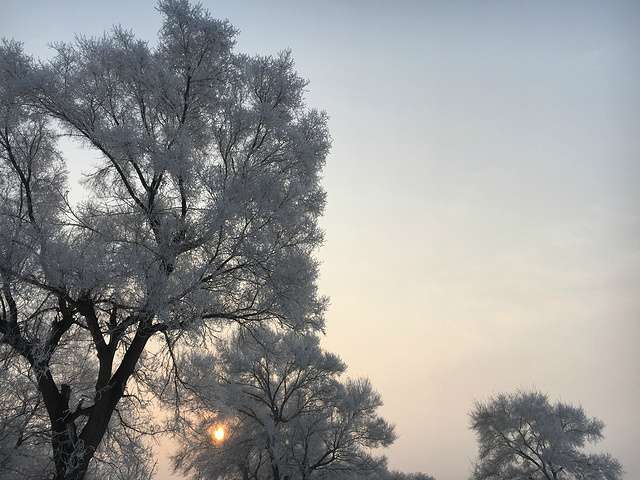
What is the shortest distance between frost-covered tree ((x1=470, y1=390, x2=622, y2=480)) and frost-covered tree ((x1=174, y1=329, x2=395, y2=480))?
22.8 feet

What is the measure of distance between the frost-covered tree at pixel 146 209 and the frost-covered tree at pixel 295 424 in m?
11.8

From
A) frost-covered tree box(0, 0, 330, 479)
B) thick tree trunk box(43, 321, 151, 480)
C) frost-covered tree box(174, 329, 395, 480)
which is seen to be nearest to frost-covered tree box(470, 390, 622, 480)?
frost-covered tree box(174, 329, 395, 480)

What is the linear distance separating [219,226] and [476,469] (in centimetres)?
2668

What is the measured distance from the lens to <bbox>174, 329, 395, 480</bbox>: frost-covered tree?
76.1 feet

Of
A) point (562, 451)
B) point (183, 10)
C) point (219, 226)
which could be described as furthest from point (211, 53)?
point (562, 451)

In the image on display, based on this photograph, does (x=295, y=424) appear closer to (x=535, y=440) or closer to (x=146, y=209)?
(x=535, y=440)

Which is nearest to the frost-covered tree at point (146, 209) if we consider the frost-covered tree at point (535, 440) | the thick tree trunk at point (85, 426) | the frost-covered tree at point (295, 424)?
the thick tree trunk at point (85, 426)

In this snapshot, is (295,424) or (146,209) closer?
(146,209)

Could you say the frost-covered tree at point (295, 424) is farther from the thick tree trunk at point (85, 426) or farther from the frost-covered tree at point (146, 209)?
the thick tree trunk at point (85, 426)

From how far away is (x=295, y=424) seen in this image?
82.8ft

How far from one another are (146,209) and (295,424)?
727 inches

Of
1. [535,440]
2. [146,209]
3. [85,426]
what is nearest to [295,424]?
[535,440]

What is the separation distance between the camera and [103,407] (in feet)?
30.8

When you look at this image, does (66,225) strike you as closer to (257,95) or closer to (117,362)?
(117,362)
